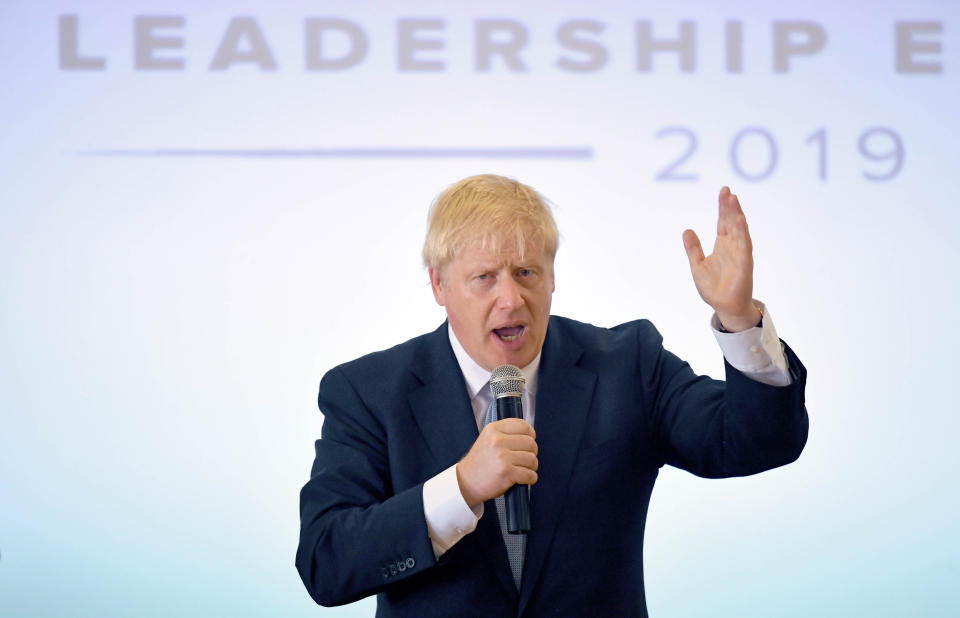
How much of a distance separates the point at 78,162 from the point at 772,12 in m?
2.57

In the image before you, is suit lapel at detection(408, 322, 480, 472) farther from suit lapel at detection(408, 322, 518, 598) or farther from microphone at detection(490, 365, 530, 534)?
microphone at detection(490, 365, 530, 534)

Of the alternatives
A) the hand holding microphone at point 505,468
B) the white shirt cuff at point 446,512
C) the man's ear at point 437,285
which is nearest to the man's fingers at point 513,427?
the hand holding microphone at point 505,468

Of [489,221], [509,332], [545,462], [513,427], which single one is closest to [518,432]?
[513,427]

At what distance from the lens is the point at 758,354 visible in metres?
1.80

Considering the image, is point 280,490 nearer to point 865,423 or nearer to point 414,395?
point 414,395

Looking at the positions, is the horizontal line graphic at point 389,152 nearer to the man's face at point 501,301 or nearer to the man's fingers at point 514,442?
Answer: the man's face at point 501,301

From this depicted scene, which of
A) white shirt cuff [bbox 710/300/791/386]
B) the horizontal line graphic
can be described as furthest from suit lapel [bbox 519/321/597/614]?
the horizontal line graphic

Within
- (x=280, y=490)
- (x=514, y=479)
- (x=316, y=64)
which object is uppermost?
(x=316, y=64)

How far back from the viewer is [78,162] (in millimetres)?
3811

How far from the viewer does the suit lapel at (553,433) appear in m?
1.98

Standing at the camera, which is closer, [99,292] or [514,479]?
[514,479]

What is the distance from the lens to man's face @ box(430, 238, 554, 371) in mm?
2084

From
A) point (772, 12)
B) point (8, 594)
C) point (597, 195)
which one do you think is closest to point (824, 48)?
point (772, 12)

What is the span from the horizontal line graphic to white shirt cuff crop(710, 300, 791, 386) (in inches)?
83.6
